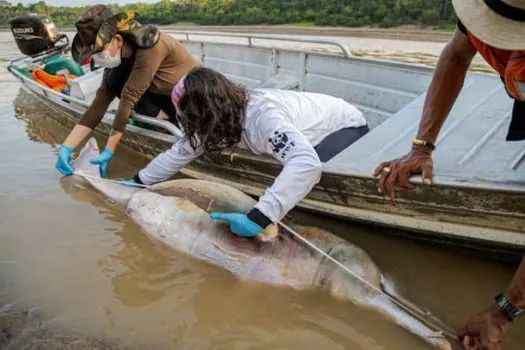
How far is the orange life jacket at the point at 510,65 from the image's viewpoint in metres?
1.87

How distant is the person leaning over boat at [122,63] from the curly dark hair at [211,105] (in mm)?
1311

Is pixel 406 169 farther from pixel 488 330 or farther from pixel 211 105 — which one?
pixel 211 105

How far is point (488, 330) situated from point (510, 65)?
3.72 ft

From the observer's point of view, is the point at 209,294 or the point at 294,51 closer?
the point at 209,294

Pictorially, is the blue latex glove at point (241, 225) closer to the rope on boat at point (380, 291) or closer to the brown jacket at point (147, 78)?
the rope on boat at point (380, 291)

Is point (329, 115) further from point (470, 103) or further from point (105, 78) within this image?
point (105, 78)

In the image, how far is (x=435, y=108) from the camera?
264 centimetres

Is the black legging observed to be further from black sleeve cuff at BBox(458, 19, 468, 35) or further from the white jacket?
black sleeve cuff at BBox(458, 19, 468, 35)

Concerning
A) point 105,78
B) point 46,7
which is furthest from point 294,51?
point 46,7

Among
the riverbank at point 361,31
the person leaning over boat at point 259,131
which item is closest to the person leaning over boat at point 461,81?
the person leaning over boat at point 259,131

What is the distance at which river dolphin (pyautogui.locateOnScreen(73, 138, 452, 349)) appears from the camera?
9.37ft

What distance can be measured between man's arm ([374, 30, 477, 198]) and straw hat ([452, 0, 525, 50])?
2.16ft

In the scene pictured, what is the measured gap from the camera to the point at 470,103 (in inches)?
147

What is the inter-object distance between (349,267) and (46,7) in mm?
43263
